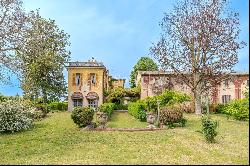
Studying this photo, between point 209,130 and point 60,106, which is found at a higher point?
point 60,106

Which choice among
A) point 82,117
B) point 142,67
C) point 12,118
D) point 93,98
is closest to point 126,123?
point 82,117

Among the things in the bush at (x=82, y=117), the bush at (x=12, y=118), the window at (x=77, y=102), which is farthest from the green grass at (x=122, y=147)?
the window at (x=77, y=102)

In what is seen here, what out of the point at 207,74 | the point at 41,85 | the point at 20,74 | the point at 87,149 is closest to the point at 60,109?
the point at 41,85

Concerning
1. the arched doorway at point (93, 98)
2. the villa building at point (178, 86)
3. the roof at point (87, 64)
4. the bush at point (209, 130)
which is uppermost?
the roof at point (87, 64)

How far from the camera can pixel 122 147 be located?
18969 mm

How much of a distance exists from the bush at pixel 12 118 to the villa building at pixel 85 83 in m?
23.9

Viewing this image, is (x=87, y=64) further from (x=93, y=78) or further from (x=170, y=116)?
(x=170, y=116)

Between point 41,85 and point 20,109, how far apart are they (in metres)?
22.7

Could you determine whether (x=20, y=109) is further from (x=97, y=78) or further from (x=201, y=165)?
(x=97, y=78)

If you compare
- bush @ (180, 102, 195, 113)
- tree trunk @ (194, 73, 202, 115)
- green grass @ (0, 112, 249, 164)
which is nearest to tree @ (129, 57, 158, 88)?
bush @ (180, 102, 195, 113)

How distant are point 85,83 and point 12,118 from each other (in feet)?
85.1

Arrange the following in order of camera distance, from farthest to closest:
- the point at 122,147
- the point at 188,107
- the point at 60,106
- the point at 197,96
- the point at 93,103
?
the point at 93,103, the point at 60,106, the point at 188,107, the point at 197,96, the point at 122,147

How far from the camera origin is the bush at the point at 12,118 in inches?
1069

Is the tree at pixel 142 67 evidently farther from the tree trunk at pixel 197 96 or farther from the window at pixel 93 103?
the tree trunk at pixel 197 96
